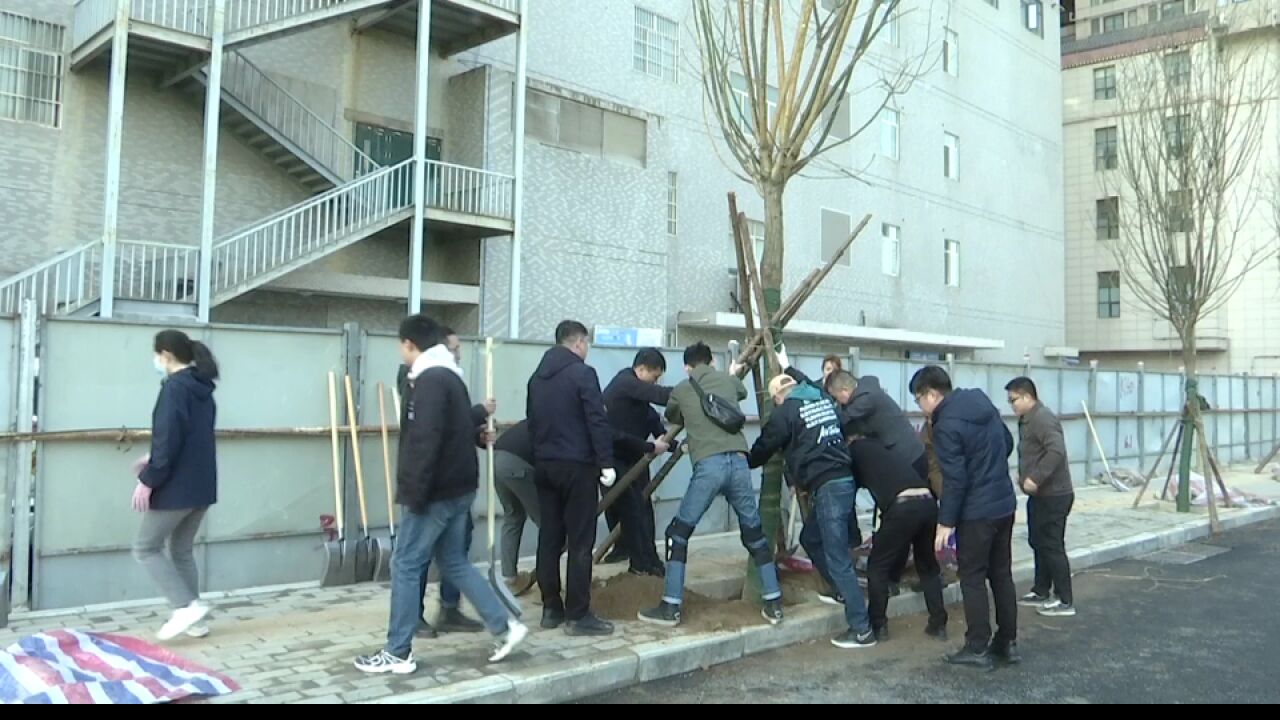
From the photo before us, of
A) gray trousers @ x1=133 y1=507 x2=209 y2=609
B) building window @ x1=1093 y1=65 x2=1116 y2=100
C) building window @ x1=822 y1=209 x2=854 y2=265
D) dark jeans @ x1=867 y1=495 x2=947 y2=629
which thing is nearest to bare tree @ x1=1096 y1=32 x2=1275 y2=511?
building window @ x1=822 y1=209 x2=854 y2=265

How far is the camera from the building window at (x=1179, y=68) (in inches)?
561

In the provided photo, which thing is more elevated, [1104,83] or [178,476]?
[1104,83]

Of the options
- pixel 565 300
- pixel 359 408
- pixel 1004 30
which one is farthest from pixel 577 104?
pixel 1004 30

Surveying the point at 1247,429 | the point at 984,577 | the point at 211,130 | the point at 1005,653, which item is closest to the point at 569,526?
the point at 984,577

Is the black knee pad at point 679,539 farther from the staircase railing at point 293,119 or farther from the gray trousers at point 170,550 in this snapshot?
the staircase railing at point 293,119

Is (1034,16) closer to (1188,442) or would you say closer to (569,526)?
(1188,442)

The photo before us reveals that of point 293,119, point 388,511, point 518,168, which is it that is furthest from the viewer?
point 518,168

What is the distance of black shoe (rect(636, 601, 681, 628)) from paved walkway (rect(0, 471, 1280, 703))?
92 millimetres

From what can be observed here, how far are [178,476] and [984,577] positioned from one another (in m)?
4.88

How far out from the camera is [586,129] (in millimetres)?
17859

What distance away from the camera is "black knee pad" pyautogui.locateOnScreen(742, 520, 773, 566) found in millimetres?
6480

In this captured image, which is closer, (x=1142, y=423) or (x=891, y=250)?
(x=1142, y=423)

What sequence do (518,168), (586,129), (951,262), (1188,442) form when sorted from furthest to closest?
(951,262) → (586,129) → (518,168) → (1188,442)

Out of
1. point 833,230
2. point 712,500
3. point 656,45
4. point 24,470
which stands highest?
point 656,45
